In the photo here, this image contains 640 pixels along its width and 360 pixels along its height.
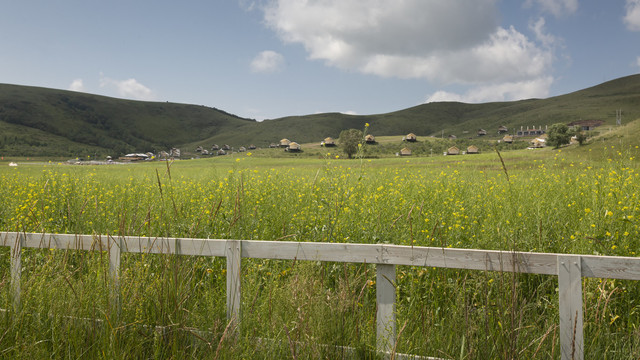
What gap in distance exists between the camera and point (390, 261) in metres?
2.91

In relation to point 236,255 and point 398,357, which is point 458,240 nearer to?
point 398,357

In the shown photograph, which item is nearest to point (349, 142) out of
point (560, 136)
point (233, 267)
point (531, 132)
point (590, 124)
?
point (560, 136)

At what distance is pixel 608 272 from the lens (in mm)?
2557

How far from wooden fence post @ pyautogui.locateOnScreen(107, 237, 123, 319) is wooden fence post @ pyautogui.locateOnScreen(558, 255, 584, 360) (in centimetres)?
351

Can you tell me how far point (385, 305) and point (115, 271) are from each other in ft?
8.03

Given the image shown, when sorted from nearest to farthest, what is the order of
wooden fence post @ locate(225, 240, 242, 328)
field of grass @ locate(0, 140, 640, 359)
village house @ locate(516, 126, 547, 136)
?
field of grass @ locate(0, 140, 640, 359) < wooden fence post @ locate(225, 240, 242, 328) < village house @ locate(516, 126, 547, 136)

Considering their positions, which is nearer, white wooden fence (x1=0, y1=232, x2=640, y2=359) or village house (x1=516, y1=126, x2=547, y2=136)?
white wooden fence (x1=0, y1=232, x2=640, y2=359)

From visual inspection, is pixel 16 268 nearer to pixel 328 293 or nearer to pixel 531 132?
pixel 328 293

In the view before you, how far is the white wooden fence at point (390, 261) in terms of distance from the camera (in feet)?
8.51

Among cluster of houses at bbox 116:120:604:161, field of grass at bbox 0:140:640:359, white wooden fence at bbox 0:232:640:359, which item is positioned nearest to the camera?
white wooden fence at bbox 0:232:640:359

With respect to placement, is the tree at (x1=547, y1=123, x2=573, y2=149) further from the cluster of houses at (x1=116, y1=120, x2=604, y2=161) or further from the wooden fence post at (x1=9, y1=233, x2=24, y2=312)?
the wooden fence post at (x1=9, y1=233, x2=24, y2=312)

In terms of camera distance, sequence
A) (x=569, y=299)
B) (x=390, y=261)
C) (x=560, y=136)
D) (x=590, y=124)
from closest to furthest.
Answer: (x=569, y=299), (x=390, y=261), (x=560, y=136), (x=590, y=124)

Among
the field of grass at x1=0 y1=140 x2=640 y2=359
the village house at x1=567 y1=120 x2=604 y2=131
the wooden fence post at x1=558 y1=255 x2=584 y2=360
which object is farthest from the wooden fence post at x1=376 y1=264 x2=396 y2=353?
the village house at x1=567 y1=120 x2=604 y2=131

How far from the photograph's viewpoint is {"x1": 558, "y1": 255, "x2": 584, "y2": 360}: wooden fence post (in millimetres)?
2594
